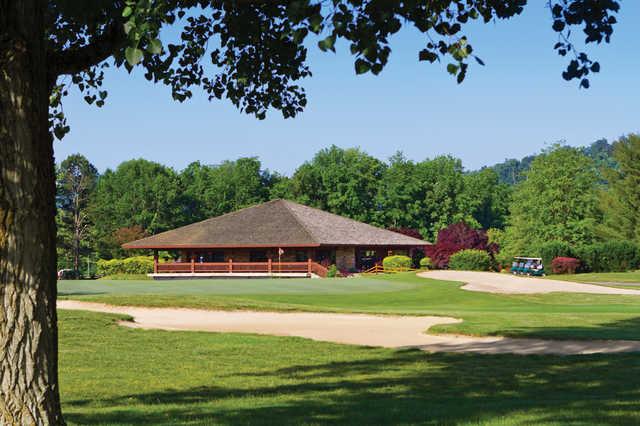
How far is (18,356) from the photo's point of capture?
22.9 ft

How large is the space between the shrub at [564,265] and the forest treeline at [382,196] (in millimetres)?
18075

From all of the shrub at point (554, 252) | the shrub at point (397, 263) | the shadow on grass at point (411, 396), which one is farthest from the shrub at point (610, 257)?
the shadow on grass at point (411, 396)

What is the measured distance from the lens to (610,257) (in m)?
63.3

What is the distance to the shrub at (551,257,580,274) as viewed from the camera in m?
62.0

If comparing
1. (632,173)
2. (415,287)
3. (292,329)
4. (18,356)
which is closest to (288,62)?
(18,356)

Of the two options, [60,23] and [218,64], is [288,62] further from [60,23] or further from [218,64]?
[60,23]

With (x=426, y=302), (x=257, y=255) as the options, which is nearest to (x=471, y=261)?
(x=257, y=255)

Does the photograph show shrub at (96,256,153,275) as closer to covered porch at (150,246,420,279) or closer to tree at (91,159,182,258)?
covered porch at (150,246,420,279)

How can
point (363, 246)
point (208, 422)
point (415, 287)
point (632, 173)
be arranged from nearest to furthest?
point (208, 422) < point (415, 287) < point (363, 246) < point (632, 173)

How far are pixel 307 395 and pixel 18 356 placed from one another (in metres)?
5.13

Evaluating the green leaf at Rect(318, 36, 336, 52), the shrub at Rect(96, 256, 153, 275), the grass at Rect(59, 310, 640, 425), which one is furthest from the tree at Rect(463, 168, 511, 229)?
the green leaf at Rect(318, 36, 336, 52)

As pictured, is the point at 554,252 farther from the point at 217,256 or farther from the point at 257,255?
the point at 217,256

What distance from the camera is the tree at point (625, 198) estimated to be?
260 ft

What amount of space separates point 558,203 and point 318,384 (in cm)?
7412
